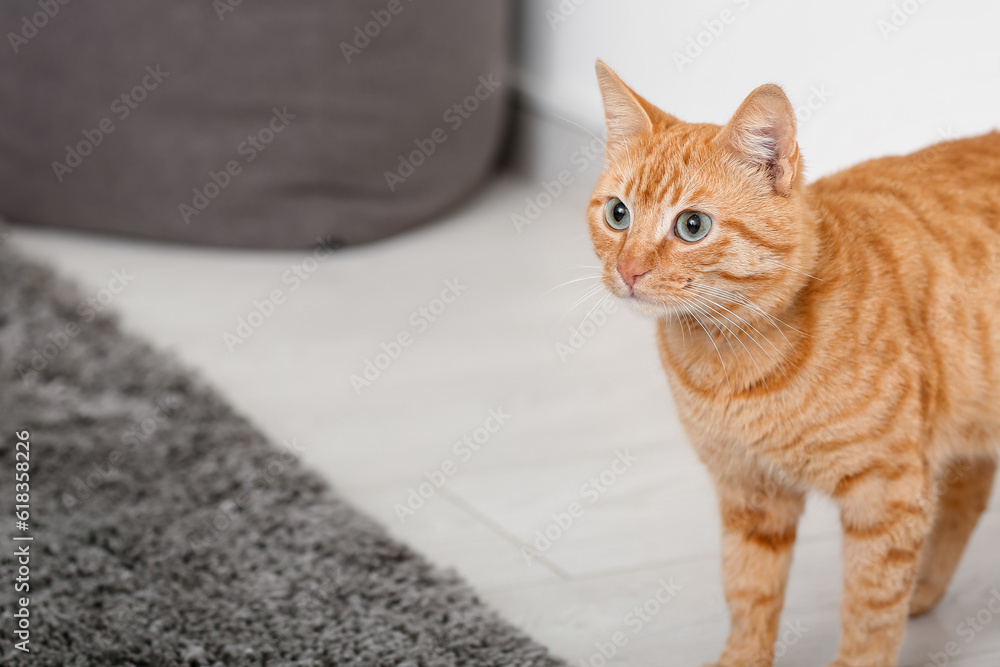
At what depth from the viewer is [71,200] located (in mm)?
2713

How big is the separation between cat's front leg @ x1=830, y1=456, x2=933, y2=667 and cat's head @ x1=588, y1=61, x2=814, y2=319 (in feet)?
0.75

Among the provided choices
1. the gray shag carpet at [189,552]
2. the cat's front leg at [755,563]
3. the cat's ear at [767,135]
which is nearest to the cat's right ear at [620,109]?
the cat's ear at [767,135]

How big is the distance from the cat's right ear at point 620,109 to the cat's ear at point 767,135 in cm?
12

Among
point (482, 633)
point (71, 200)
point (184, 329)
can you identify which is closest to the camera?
point (482, 633)

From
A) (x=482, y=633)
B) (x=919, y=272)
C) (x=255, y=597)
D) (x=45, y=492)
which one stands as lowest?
(x=45, y=492)

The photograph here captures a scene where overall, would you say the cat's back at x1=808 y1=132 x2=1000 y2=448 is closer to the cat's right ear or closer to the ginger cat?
the ginger cat

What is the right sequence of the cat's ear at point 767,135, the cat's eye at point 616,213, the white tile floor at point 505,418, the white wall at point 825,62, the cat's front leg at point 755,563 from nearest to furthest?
1. the cat's ear at point 767,135
2. the cat's eye at point 616,213
3. the cat's front leg at point 755,563
4. the white tile floor at point 505,418
5. the white wall at point 825,62

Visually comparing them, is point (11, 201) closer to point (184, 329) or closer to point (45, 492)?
point (184, 329)

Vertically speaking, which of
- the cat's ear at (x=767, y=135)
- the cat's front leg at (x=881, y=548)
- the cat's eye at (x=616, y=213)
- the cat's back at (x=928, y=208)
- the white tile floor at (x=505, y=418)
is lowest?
the white tile floor at (x=505, y=418)

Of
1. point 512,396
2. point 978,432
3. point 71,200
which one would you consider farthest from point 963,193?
point 71,200

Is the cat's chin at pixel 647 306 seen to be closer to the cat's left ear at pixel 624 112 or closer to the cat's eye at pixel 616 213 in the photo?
the cat's eye at pixel 616 213

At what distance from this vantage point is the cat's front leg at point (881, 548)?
3.66 feet

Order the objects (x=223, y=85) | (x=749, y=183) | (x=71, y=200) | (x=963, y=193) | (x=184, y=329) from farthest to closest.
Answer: (x=71, y=200)
(x=223, y=85)
(x=184, y=329)
(x=963, y=193)
(x=749, y=183)

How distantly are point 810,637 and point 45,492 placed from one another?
119 cm
